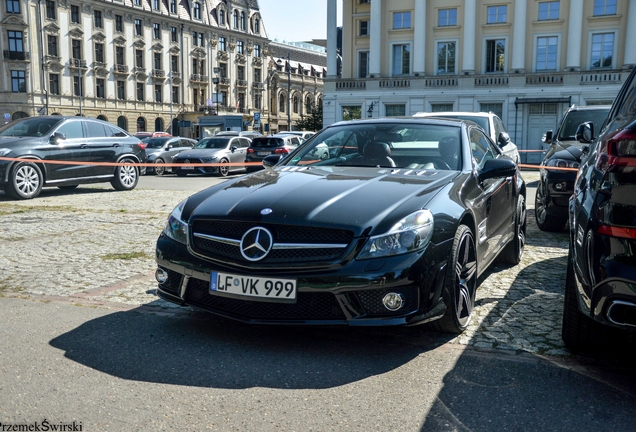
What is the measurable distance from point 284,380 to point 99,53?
71.7 metres

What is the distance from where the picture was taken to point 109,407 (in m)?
3.26

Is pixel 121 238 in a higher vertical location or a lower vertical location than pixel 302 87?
lower

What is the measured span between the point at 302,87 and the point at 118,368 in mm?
103714

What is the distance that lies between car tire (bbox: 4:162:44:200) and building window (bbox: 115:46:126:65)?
61444 mm

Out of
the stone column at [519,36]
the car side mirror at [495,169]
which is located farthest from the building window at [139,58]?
the car side mirror at [495,169]

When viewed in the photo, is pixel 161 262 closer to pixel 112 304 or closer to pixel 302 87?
pixel 112 304

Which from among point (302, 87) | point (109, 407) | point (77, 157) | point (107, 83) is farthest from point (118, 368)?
point (302, 87)

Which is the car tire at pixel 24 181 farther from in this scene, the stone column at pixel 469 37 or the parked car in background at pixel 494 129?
the stone column at pixel 469 37

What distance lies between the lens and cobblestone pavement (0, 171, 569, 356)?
4684mm

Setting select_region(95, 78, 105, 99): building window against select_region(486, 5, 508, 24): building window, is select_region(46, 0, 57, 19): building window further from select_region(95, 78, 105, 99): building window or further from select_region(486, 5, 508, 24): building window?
select_region(486, 5, 508, 24): building window

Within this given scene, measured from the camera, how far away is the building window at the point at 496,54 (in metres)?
47.3

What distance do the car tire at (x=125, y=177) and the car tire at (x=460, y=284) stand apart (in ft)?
41.8

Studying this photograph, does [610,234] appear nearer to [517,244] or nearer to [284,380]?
[284,380]

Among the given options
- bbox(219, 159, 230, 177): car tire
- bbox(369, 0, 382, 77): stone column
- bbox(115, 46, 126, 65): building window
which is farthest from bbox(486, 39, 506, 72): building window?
bbox(115, 46, 126, 65): building window
